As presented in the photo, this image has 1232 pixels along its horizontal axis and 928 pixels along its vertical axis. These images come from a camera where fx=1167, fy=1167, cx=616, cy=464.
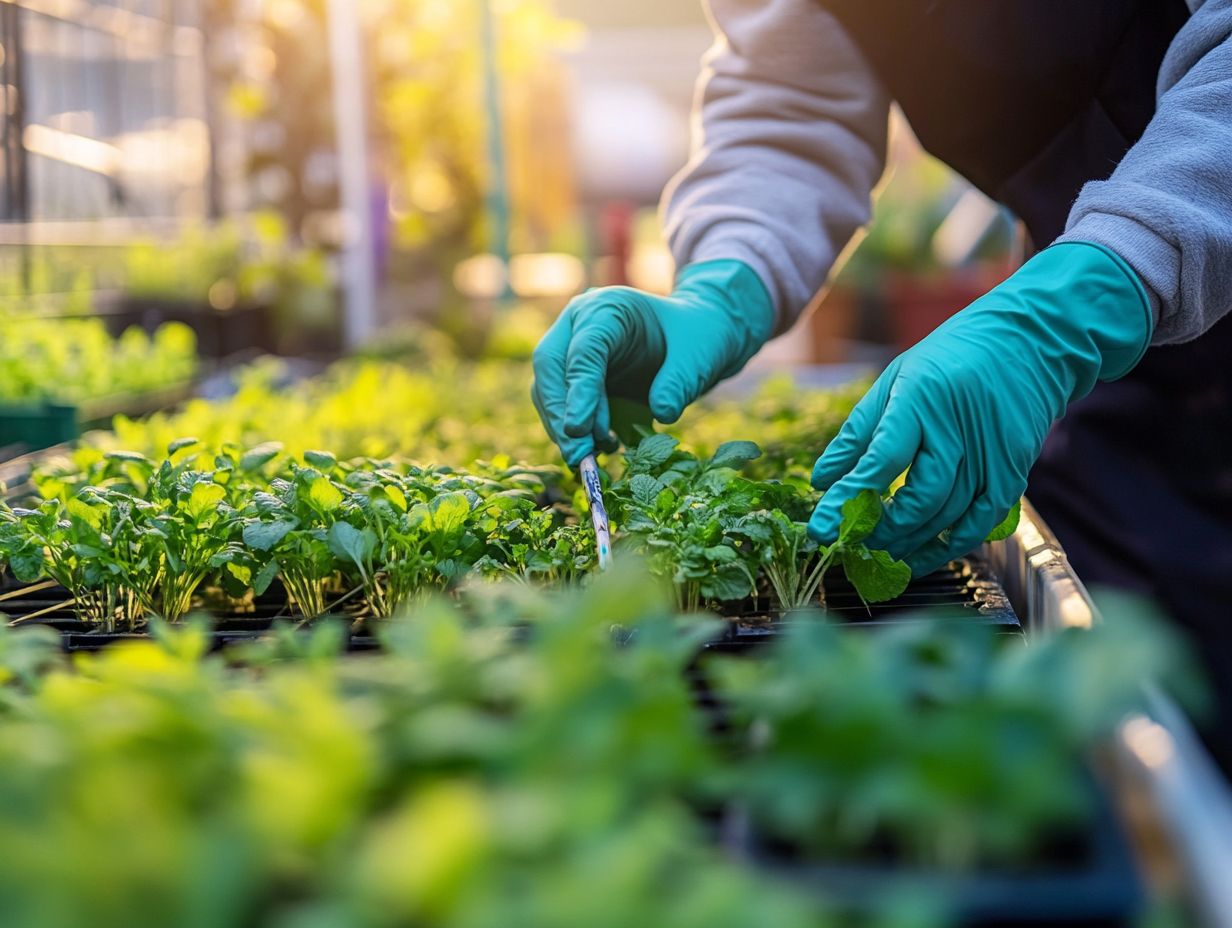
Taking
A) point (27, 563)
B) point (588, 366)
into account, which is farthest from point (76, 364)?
point (588, 366)

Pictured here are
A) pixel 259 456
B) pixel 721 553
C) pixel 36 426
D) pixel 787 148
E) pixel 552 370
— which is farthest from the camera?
pixel 36 426

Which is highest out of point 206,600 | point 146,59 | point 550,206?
point 146,59

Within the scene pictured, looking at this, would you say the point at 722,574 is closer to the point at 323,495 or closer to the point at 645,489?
the point at 645,489

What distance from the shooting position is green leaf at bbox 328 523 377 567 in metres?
1.17

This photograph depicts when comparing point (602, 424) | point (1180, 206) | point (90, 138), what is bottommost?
point (602, 424)

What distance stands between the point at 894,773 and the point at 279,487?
0.88m

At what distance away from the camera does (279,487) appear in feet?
4.15

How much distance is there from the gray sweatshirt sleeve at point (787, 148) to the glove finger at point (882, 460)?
662 millimetres

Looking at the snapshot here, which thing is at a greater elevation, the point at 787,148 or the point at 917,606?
the point at 787,148

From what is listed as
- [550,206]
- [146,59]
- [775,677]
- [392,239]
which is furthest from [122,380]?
[550,206]

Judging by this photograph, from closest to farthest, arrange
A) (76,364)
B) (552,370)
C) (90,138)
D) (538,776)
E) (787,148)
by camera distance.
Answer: (538,776) → (552,370) → (787,148) → (76,364) → (90,138)

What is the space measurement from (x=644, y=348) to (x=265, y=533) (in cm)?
66

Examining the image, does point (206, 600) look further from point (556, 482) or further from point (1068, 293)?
point (1068, 293)

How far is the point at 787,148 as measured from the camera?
1.98m
